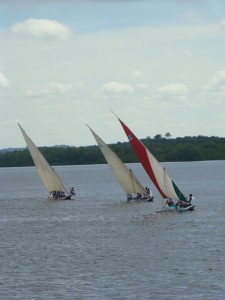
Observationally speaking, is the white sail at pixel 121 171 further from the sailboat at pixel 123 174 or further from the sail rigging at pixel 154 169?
the sail rigging at pixel 154 169

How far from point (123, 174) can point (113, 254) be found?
38.8 m

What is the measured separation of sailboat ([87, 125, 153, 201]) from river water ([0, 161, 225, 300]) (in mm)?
3623

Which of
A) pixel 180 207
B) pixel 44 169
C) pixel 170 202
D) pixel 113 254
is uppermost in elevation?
pixel 44 169

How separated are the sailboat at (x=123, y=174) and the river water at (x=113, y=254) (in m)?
3.62

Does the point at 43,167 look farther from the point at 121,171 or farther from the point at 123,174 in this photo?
the point at 123,174

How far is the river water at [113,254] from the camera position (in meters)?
42.4

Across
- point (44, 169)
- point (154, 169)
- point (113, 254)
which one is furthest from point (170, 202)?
point (113, 254)

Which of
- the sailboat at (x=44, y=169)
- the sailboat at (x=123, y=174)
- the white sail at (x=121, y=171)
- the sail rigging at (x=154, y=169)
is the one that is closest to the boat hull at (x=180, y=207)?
the sail rigging at (x=154, y=169)

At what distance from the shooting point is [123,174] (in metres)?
92.8

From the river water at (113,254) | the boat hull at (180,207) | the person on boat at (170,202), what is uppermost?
the person on boat at (170,202)

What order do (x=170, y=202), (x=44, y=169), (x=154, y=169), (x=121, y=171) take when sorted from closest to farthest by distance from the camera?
(x=154, y=169) → (x=170, y=202) → (x=121, y=171) → (x=44, y=169)

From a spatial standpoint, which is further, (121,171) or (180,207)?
(121,171)

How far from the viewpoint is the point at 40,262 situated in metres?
51.5

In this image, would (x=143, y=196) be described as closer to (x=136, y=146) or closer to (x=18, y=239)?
(x=136, y=146)
